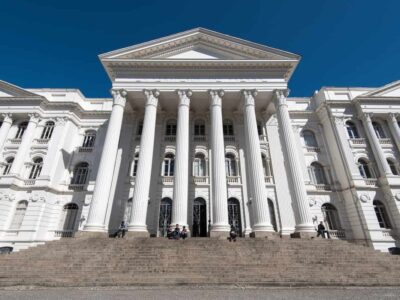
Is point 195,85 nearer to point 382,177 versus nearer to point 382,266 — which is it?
point 382,266

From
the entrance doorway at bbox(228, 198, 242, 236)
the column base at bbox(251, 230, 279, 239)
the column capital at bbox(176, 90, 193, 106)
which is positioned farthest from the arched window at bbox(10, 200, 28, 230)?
the column base at bbox(251, 230, 279, 239)

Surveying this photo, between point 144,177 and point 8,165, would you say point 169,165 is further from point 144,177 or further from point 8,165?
point 8,165

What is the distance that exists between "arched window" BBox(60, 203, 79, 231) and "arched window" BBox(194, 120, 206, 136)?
40.3 ft

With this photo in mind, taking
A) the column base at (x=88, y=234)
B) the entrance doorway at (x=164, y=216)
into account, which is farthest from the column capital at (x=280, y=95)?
the column base at (x=88, y=234)

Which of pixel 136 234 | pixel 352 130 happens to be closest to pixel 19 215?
pixel 136 234

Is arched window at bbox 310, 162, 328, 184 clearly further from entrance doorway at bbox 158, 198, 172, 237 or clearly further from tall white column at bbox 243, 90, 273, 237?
entrance doorway at bbox 158, 198, 172, 237

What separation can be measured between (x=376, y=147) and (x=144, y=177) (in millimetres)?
19566

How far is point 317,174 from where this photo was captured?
19.6 metres

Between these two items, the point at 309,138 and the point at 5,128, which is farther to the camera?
the point at 309,138

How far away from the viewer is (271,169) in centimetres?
1881

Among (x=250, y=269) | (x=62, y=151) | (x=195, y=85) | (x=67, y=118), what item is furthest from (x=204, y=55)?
(x=250, y=269)

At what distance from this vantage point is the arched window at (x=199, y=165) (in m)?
18.7

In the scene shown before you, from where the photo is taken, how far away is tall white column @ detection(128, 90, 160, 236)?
13.4 m

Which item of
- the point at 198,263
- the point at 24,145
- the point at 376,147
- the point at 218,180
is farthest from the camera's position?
the point at 24,145
